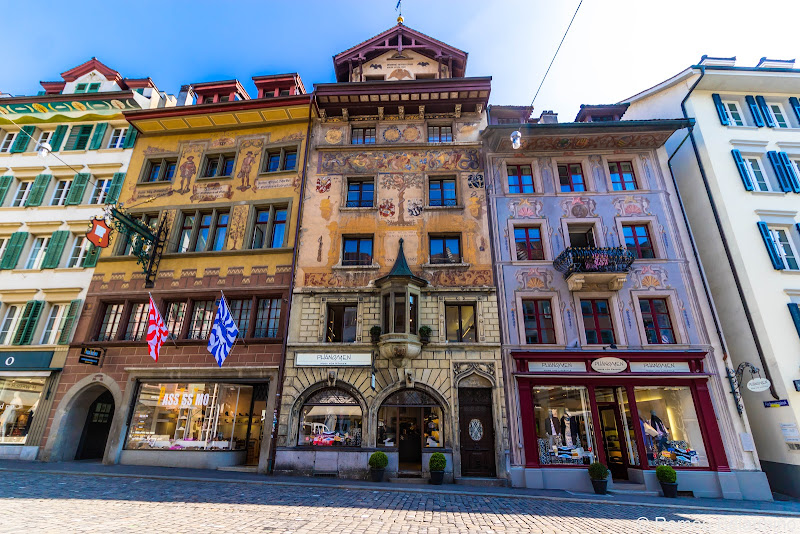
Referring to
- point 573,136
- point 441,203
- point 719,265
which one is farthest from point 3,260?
point 719,265

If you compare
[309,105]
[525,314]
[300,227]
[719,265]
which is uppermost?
[309,105]

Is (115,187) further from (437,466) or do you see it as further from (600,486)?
(600,486)

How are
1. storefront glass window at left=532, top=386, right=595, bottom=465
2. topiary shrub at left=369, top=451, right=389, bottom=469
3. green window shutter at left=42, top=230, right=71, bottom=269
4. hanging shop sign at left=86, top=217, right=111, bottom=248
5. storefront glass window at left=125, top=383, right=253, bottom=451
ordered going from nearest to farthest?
topiary shrub at left=369, top=451, right=389, bottom=469 → storefront glass window at left=532, top=386, right=595, bottom=465 → storefront glass window at left=125, top=383, right=253, bottom=451 → hanging shop sign at left=86, top=217, right=111, bottom=248 → green window shutter at left=42, top=230, right=71, bottom=269

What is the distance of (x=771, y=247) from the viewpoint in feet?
57.1

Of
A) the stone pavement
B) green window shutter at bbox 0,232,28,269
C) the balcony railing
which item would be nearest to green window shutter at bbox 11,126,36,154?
green window shutter at bbox 0,232,28,269

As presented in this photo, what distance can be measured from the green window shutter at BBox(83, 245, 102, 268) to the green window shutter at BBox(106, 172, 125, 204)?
2819 mm

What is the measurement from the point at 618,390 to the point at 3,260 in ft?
102

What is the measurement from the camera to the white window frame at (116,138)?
907 inches

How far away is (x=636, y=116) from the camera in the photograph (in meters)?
24.3

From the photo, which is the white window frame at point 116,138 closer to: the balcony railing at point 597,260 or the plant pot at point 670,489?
the balcony railing at point 597,260

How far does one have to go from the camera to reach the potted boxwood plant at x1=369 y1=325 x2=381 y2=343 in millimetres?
16625

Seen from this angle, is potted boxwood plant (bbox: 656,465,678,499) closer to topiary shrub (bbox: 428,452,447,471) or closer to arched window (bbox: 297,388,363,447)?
topiary shrub (bbox: 428,452,447,471)

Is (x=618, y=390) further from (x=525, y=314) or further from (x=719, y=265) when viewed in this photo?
(x=719, y=265)

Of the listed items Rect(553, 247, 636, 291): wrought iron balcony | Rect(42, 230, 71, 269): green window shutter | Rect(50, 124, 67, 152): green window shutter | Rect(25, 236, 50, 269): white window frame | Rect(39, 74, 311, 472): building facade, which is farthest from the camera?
Rect(50, 124, 67, 152): green window shutter
